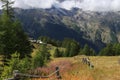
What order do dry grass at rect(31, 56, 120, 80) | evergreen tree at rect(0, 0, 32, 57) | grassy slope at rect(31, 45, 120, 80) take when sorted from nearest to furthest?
dry grass at rect(31, 56, 120, 80), grassy slope at rect(31, 45, 120, 80), evergreen tree at rect(0, 0, 32, 57)

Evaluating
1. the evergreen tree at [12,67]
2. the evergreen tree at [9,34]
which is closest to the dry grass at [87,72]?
the evergreen tree at [12,67]

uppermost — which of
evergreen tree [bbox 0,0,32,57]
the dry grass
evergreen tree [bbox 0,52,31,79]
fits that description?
evergreen tree [bbox 0,0,32,57]

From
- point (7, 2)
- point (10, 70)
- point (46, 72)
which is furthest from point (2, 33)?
point (10, 70)

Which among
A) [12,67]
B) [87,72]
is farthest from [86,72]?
[12,67]

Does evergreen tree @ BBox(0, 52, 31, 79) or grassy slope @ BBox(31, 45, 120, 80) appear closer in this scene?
grassy slope @ BBox(31, 45, 120, 80)

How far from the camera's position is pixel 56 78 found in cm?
2555

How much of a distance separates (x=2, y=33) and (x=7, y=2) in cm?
927

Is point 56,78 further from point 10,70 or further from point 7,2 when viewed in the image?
point 7,2

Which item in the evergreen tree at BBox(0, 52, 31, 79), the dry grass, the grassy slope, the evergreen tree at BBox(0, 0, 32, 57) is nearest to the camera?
the dry grass

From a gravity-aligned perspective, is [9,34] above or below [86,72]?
above

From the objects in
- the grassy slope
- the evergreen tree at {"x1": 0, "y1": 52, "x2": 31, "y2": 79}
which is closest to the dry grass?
the grassy slope

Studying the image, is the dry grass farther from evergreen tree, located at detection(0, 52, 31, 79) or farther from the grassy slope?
evergreen tree, located at detection(0, 52, 31, 79)

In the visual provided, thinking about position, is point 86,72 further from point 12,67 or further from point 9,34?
point 9,34

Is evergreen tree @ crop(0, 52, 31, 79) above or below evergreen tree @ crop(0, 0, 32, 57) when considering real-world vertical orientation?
below
